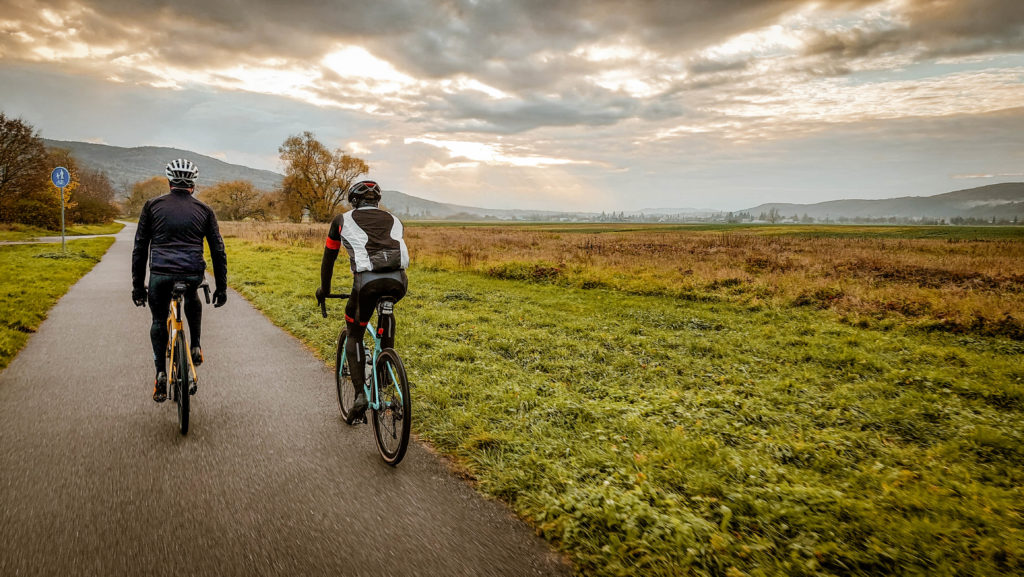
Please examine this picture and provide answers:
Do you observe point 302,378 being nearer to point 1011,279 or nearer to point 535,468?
point 535,468

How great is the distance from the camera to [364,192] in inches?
162

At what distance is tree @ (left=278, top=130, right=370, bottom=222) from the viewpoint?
51.9 metres

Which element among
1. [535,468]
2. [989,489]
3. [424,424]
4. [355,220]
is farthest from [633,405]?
[355,220]

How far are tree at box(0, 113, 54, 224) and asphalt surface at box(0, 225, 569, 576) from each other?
4151 centimetres

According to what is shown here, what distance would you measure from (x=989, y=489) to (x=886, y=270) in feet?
61.9

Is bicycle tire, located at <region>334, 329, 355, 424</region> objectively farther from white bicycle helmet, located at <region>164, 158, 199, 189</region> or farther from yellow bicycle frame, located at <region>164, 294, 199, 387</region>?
white bicycle helmet, located at <region>164, 158, 199, 189</region>

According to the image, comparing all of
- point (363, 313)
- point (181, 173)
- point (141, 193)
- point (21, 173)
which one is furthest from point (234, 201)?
point (363, 313)

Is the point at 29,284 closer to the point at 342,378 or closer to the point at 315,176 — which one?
the point at 342,378

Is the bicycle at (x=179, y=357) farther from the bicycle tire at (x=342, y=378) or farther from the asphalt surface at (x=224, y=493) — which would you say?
the bicycle tire at (x=342, y=378)

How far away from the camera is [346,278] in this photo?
1584cm

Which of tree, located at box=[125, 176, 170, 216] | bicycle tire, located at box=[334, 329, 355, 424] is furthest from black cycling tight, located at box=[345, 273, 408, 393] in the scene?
tree, located at box=[125, 176, 170, 216]

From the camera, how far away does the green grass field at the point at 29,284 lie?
762 cm

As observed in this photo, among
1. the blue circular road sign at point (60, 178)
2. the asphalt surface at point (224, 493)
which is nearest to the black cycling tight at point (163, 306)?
the asphalt surface at point (224, 493)

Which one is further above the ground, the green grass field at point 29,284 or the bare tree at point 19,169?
the bare tree at point 19,169
